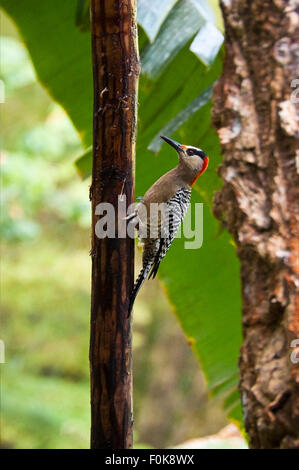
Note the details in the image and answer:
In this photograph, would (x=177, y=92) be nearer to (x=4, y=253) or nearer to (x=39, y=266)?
(x=39, y=266)

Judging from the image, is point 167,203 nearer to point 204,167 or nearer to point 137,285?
point 204,167

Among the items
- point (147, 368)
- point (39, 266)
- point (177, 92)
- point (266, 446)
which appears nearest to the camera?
point (266, 446)

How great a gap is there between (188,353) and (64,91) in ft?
23.4

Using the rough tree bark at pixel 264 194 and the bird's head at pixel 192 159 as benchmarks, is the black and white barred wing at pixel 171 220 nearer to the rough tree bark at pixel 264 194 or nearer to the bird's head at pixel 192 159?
the bird's head at pixel 192 159

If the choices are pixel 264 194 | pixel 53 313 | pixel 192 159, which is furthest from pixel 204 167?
pixel 53 313

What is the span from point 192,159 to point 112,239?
2.60 feet

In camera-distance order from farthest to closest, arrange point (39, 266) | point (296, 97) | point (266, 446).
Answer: point (39, 266) → point (296, 97) → point (266, 446)

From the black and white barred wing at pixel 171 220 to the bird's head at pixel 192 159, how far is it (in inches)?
4.0

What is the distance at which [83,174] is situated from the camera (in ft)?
8.11

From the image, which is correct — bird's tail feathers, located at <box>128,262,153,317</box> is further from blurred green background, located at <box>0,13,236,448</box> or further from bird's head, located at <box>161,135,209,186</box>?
blurred green background, located at <box>0,13,236,448</box>

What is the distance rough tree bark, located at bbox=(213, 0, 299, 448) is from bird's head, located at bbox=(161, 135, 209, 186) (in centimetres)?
96

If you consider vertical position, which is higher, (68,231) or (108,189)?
(68,231)

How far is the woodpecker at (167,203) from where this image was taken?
2365 millimetres

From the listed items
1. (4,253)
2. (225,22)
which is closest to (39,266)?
(4,253)
